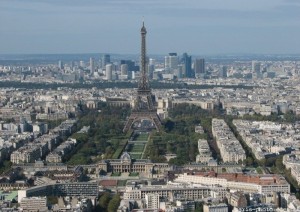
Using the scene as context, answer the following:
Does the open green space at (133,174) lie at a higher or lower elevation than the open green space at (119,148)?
lower

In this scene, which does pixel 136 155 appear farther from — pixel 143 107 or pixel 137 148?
pixel 143 107

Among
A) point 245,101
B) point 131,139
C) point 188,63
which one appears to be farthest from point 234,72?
point 131,139

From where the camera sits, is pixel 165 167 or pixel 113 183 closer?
pixel 113 183

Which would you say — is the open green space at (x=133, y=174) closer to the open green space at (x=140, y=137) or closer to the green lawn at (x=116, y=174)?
the green lawn at (x=116, y=174)

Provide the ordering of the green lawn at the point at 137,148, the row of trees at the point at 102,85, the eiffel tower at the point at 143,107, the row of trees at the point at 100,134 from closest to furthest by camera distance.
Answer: the row of trees at the point at 100,134, the green lawn at the point at 137,148, the eiffel tower at the point at 143,107, the row of trees at the point at 102,85

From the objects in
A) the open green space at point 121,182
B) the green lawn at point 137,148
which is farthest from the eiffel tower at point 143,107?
the open green space at point 121,182

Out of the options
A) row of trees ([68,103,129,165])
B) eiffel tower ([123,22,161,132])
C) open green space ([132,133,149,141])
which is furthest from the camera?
eiffel tower ([123,22,161,132])

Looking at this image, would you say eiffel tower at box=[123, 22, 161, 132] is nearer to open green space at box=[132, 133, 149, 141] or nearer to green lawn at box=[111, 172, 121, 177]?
open green space at box=[132, 133, 149, 141]

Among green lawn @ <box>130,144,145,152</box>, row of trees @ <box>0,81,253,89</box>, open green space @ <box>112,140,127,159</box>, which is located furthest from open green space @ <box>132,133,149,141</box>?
row of trees @ <box>0,81,253,89</box>

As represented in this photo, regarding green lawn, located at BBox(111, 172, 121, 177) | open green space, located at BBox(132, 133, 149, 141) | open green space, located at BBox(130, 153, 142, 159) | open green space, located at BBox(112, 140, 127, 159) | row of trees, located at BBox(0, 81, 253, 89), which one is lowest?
row of trees, located at BBox(0, 81, 253, 89)

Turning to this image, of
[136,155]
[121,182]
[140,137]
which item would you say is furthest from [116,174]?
[140,137]

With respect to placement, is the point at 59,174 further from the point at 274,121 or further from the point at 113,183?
the point at 274,121
